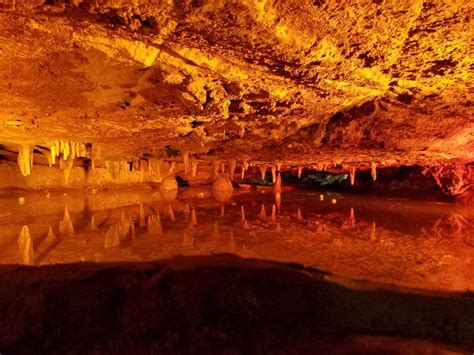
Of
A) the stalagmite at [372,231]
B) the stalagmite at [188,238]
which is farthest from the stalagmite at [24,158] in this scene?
the stalagmite at [372,231]

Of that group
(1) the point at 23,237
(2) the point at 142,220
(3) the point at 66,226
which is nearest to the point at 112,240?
(1) the point at 23,237

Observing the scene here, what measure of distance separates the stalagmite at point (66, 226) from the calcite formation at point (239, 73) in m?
2.06

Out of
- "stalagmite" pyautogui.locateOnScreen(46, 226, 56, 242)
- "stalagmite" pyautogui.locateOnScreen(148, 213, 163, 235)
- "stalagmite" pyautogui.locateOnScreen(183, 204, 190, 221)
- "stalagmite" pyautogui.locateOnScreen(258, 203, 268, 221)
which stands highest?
"stalagmite" pyautogui.locateOnScreen(46, 226, 56, 242)

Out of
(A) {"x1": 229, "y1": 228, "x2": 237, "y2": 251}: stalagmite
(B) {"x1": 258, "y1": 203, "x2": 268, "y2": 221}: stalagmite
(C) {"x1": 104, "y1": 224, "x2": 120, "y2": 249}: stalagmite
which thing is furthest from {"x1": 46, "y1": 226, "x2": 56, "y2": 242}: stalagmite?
A: (B) {"x1": 258, "y1": 203, "x2": 268, "y2": 221}: stalagmite

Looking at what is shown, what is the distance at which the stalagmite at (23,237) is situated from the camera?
5659 mm

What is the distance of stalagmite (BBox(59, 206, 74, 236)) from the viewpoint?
678 centimetres

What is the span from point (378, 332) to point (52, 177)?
10174mm

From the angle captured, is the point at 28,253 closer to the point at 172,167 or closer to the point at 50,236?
the point at 50,236

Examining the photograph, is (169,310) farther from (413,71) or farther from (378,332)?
(413,71)

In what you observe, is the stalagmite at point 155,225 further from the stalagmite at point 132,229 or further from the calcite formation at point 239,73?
the calcite formation at point 239,73

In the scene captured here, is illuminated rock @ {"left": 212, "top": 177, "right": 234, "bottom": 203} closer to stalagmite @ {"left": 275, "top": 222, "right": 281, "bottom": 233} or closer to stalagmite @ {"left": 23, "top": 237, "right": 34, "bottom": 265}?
stalagmite @ {"left": 275, "top": 222, "right": 281, "bottom": 233}

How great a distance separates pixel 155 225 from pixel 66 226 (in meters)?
2.18

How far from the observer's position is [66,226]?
7.36m

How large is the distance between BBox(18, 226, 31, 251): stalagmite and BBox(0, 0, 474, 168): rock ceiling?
2197mm
